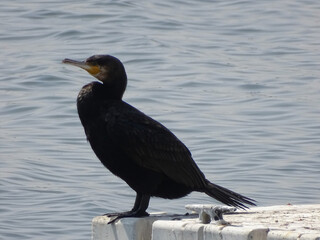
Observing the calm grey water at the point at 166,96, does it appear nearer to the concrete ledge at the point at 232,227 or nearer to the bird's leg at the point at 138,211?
the bird's leg at the point at 138,211

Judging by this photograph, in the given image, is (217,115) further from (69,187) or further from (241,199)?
(241,199)

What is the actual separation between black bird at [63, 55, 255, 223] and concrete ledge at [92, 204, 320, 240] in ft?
0.66

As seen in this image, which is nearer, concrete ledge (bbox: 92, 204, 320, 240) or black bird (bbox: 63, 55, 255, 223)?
concrete ledge (bbox: 92, 204, 320, 240)

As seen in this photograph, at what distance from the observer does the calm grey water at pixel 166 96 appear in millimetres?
10148

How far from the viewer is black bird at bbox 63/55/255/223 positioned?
19.0 ft

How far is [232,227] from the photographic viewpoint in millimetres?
4824

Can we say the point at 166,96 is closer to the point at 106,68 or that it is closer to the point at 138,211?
the point at 106,68

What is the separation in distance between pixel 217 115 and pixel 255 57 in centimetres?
403

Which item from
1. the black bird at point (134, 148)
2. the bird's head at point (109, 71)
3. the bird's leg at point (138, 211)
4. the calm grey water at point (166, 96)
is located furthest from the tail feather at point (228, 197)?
the calm grey water at point (166, 96)

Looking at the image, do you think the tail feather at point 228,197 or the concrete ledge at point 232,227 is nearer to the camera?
the concrete ledge at point 232,227

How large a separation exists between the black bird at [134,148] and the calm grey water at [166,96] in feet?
9.51

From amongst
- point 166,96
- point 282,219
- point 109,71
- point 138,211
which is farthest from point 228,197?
point 166,96

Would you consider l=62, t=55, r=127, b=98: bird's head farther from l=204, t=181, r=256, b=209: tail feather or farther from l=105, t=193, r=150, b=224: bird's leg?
l=204, t=181, r=256, b=209: tail feather

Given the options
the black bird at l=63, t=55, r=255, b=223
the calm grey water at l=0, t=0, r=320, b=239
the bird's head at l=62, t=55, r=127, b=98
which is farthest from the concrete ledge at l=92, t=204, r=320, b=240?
the calm grey water at l=0, t=0, r=320, b=239
